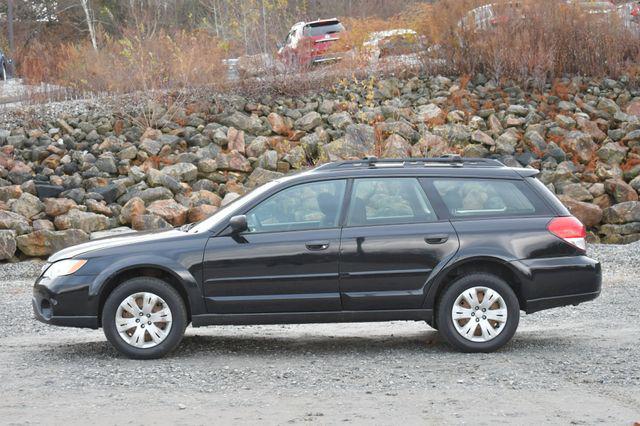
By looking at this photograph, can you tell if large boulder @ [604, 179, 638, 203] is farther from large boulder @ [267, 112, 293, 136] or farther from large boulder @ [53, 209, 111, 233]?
large boulder @ [53, 209, 111, 233]

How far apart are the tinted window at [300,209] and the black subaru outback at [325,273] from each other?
11 millimetres

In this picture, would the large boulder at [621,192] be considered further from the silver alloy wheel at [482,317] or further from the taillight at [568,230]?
the silver alloy wheel at [482,317]

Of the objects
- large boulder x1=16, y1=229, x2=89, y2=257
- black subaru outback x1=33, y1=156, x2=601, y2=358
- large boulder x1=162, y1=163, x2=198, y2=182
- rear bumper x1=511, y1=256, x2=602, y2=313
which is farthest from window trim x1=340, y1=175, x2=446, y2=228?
large boulder x1=162, y1=163, x2=198, y2=182

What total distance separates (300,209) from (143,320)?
157cm

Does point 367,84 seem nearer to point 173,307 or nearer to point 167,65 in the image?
point 167,65

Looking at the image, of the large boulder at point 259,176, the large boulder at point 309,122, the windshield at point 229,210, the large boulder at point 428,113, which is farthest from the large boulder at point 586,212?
the windshield at point 229,210

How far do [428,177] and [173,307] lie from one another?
240cm

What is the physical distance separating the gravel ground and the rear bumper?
0.44m

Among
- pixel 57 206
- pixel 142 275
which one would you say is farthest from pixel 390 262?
pixel 57 206

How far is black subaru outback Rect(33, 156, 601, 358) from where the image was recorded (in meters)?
8.45

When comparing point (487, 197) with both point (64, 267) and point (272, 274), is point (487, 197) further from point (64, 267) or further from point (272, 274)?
point (64, 267)

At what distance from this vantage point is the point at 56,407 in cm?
682

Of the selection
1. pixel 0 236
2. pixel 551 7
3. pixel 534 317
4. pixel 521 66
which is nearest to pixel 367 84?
pixel 521 66

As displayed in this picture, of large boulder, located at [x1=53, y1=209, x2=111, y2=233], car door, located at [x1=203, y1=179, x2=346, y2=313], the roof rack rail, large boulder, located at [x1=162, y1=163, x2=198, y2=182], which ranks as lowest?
large boulder, located at [x1=53, y1=209, x2=111, y2=233]
